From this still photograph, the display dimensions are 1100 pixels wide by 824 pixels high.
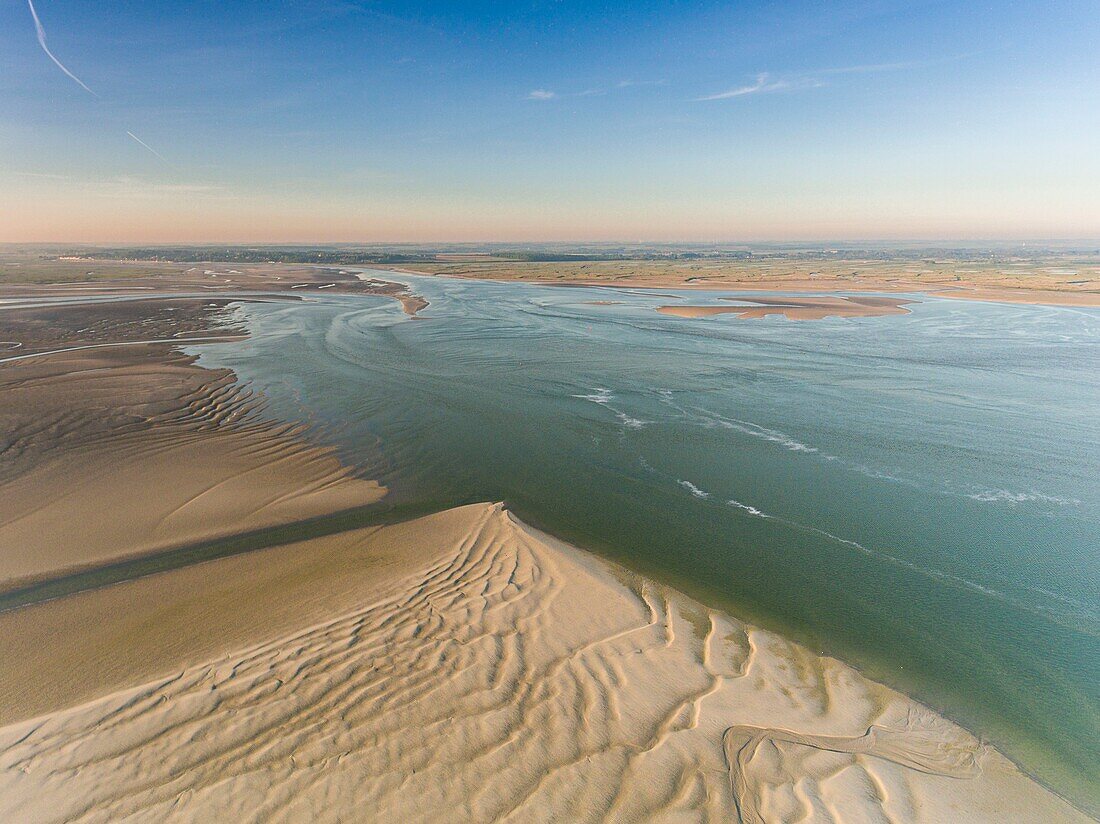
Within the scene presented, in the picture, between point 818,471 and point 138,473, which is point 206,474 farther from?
point 818,471

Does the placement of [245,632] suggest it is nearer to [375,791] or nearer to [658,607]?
[375,791]

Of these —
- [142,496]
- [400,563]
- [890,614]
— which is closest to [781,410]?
[890,614]

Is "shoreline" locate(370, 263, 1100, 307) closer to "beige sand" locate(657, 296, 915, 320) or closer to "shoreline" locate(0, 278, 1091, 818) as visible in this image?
"beige sand" locate(657, 296, 915, 320)

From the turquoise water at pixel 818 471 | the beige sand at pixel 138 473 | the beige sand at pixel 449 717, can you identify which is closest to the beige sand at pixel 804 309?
the turquoise water at pixel 818 471

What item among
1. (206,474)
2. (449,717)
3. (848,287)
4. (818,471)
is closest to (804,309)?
(848,287)

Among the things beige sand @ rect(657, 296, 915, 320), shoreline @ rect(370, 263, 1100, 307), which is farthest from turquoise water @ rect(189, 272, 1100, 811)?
shoreline @ rect(370, 263, 1100, 307)

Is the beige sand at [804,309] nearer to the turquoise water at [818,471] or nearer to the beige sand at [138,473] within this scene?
the turquoise water at [818,471]
